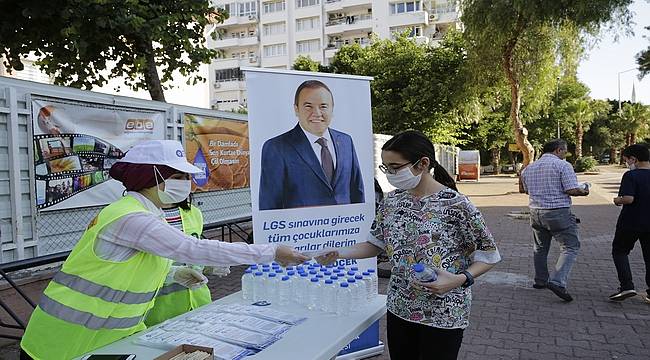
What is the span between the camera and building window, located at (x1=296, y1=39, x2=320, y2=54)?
57638 mm

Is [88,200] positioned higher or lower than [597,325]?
higher

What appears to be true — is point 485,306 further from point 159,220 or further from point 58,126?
point 58,126

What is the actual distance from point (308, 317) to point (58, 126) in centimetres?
483

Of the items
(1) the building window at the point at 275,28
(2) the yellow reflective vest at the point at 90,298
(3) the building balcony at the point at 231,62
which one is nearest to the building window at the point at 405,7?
(1) the building window at the point at 275,28

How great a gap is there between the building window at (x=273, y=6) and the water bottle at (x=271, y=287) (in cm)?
6063

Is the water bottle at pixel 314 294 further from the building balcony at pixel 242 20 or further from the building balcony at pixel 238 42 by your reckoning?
the building balcony at pixel 242 20

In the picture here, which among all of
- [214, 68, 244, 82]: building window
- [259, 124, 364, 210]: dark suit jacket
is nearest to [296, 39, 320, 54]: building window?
[214, 68, 244, 82]: building window

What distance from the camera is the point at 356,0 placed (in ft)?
180

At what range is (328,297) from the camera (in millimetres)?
2605

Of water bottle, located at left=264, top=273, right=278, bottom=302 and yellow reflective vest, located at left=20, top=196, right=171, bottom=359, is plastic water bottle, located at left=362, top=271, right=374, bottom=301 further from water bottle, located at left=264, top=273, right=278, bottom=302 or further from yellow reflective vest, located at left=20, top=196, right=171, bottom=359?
yellow reflective vest, located at left=20, top=196, right=171, bottom=359

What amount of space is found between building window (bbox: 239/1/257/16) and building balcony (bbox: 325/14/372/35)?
10.4m

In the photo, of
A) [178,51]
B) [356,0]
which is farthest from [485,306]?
[356,0]

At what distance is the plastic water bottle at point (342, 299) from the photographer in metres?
2.59

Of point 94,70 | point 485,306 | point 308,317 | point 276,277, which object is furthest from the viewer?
point 94,70
